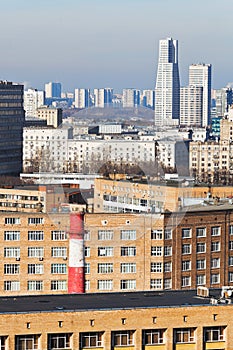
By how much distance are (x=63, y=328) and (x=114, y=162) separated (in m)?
3.51

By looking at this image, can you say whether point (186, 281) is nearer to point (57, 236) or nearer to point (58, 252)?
point (58, 252)

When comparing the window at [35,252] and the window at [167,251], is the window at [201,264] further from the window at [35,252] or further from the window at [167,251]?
the window at [35,252]

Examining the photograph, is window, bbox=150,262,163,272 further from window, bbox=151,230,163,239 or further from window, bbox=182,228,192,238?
window, bbox=182,228,192,238

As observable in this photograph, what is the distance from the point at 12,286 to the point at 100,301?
12.7m

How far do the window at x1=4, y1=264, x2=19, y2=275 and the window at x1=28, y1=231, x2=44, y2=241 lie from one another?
0.70 m

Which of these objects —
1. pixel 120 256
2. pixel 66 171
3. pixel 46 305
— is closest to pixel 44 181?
pixel 66 171

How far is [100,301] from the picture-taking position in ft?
80.1

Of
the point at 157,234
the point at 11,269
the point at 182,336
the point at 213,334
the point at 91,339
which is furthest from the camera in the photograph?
the point at 11,269

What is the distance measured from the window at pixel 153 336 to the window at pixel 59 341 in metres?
1.13

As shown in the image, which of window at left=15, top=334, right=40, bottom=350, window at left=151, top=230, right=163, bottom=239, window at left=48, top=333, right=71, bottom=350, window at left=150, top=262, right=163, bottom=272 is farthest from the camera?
window at left=150, top=262, right=163, bottom=272

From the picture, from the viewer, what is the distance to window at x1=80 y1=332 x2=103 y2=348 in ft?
74.6

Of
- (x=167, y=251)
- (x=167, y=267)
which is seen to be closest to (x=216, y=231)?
(x=167, y=251)

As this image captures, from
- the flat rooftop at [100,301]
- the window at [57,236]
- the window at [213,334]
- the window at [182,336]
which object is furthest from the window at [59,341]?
the window at [57,236]

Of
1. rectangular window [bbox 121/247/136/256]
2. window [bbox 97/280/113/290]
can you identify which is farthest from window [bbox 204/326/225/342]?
window [bbox 97/280/113/290]
